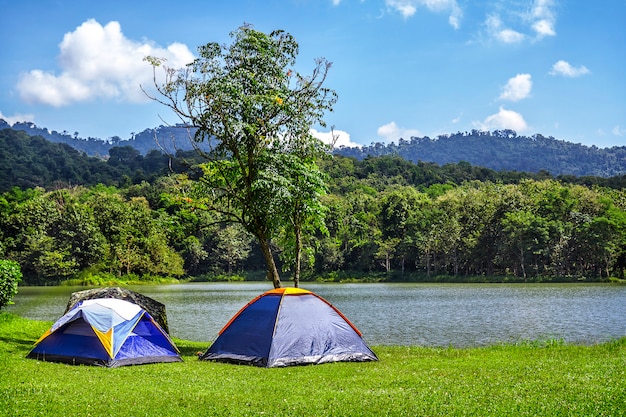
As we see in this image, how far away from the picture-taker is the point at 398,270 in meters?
85.9

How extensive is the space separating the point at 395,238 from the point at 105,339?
72990 mm

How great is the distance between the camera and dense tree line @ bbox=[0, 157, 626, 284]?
229 ft

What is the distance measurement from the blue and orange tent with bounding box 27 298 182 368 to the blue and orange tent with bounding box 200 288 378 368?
1515 millimetres

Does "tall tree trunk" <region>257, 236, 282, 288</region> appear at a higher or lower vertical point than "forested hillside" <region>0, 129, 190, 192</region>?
lower

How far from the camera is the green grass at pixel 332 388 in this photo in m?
8.78

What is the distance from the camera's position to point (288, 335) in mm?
13984

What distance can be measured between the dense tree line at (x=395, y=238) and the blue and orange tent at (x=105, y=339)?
45.4 metres

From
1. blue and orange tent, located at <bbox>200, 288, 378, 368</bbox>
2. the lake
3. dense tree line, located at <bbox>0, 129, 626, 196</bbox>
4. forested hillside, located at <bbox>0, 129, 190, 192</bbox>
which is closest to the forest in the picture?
dense tree line, located at <bbox>0, 129, 626, 196</bbox>

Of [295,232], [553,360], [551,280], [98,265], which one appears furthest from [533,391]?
[98,265]

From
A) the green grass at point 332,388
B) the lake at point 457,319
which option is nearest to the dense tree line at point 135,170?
the lake at point 457,319

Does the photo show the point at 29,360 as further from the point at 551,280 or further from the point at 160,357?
the point at 551,280

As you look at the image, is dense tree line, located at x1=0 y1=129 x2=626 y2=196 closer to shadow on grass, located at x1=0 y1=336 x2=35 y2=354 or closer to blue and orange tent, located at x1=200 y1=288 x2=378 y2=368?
shadow on grass, located at x1=0 y1=336 x2=35 y2=354

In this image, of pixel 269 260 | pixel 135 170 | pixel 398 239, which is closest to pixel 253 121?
pixel 269 260

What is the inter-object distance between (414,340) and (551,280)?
5385 cm
